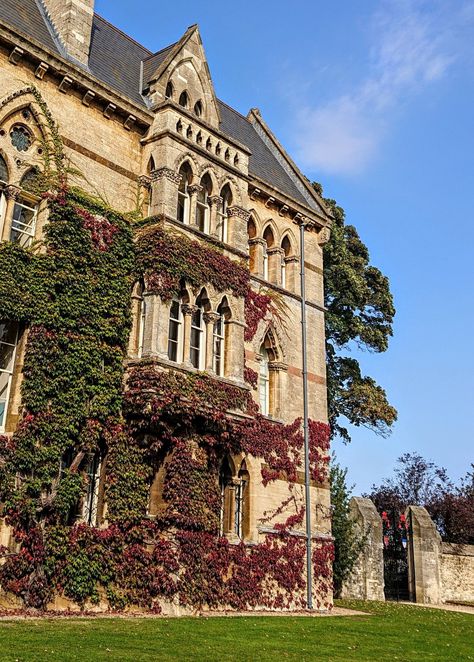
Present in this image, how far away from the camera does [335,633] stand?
579 inches

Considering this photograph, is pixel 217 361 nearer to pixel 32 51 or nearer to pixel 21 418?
A: pixel 21 418

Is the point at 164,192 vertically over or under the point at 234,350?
over

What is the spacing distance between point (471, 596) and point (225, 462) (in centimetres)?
1542

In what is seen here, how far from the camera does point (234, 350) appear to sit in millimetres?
20141

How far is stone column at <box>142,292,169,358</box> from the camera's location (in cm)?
1755

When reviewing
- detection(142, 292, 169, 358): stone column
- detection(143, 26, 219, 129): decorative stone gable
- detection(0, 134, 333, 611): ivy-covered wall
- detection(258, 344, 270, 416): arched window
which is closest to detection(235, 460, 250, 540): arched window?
detection(0, 134, 333, 611): ivy-covered wall

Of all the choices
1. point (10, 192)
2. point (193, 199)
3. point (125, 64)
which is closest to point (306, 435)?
point (193, 199)

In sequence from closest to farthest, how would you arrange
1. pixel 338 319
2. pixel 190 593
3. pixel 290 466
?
pixel 190 593 < pixel 290 466 < pixel 338 319

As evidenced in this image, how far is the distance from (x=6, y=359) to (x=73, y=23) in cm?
983

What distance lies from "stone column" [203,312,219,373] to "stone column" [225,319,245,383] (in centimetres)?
70

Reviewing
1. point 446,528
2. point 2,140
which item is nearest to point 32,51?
point 2,140

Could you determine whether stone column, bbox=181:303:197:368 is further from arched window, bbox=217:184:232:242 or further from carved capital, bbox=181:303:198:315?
arched window, bbox=217:184:232:242

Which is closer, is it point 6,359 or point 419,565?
point 6,359

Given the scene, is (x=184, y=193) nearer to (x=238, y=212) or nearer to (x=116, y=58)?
(x=238, y=212)
